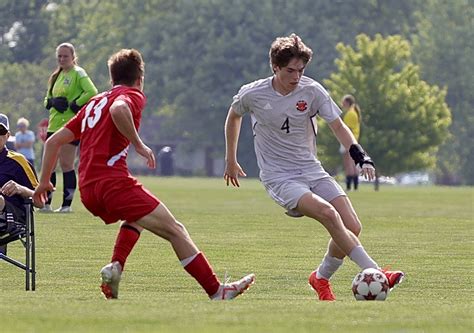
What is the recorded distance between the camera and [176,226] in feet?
35.7

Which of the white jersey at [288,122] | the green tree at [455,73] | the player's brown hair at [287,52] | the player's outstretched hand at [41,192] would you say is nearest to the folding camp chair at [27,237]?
the player's outstretched hand at [41,192]

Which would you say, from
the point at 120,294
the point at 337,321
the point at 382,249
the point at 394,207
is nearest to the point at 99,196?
the point at 120,294

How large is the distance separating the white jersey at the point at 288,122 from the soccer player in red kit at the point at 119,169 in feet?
3.85

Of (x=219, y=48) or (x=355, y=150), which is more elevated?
(x=355, y=150)

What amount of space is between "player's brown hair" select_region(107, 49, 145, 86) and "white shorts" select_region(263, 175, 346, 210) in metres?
1.46

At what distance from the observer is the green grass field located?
29.6 feet

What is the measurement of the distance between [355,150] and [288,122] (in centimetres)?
56

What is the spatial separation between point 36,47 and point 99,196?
89.5 metres

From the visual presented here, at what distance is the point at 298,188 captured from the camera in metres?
11.7

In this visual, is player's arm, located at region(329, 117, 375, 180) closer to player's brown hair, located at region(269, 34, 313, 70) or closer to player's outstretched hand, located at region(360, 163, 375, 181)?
player's outstretched hand, located at region(360, 163, 375, 181)

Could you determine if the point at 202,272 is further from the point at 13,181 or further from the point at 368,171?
the point at 13,181

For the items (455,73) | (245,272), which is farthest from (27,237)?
(455,73)

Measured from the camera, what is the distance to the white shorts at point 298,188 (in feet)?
38.3

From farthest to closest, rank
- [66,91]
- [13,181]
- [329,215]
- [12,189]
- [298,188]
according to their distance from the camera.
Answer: [66,91]
[13,181]
[12,189]
[298,188]
[329,215]
